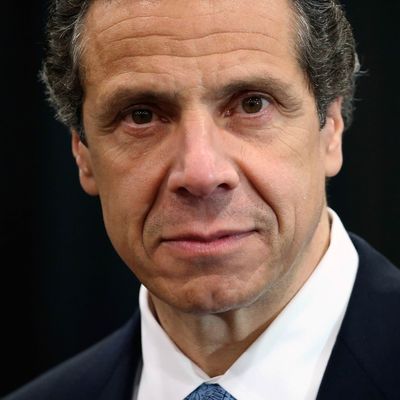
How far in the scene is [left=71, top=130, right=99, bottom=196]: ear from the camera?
2.05 meters

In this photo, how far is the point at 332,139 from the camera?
195 centimetres

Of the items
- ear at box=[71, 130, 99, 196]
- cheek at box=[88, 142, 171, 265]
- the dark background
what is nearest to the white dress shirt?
cheek at box=[88, 142, 171, 265]

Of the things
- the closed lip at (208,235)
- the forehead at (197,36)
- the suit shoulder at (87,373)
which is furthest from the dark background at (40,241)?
the closed lip at (208,235)

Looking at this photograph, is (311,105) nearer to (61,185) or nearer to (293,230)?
(293,230)

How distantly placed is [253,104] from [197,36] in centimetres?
17

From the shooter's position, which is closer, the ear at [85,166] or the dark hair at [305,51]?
the dark hair at [305,51]

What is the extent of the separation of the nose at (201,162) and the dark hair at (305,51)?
261 millimetres

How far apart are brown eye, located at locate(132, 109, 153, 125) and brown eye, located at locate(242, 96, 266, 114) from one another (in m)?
0.18

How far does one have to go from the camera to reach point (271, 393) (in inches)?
70.1

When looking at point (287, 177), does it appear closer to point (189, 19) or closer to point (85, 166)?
point (189, 19)

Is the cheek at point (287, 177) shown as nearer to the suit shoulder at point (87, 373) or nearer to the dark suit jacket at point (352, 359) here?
the dark suit jacket at point (352, 359)

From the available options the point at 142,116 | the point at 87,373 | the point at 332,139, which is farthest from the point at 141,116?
the point at 87,373

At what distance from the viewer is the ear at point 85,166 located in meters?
2.05

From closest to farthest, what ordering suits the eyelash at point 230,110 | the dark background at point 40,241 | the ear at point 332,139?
the eyelash at point 230,110
the ear at point 332,139
the dark background at point 40,241
